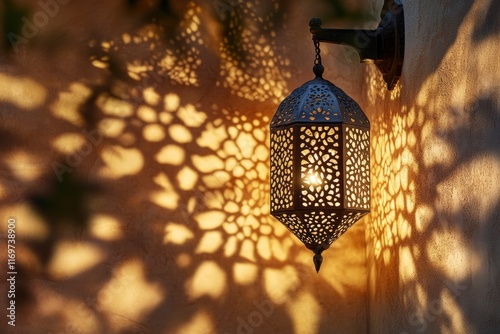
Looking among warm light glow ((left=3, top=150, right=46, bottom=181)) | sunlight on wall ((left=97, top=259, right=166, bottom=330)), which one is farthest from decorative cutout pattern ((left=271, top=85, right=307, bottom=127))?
warm light glow ((left=3, top=150, right=46, bottom=181))

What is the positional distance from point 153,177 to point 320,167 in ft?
2.77

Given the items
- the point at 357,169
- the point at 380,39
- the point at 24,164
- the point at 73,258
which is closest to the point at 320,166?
the point at 357,169

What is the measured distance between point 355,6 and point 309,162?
105cm

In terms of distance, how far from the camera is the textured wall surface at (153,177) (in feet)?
9.58

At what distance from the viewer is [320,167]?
2430mm

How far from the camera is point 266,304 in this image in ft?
9.91

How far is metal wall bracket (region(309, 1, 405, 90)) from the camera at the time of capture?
8.41 feet

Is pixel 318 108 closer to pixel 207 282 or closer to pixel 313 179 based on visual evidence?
pixel 313 179

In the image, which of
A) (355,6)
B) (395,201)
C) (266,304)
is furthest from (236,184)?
(355,6)

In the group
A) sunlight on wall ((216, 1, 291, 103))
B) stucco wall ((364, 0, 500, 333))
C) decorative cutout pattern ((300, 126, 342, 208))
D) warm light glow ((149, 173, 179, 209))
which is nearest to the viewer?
stucco wall ((364, 0, 500, 333))

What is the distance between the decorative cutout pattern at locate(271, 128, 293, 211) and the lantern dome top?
0.04 metres

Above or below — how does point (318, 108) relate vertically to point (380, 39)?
below

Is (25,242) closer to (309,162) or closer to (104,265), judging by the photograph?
(104,265)

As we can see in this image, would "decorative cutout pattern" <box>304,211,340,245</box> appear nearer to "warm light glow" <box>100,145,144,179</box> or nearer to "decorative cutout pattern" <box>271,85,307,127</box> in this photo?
"decorative cutout pattern" <box>271,85,307,127</box>
